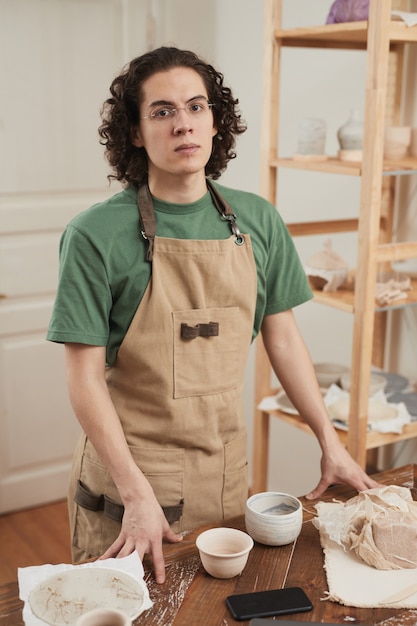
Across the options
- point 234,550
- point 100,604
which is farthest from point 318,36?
point 100,604

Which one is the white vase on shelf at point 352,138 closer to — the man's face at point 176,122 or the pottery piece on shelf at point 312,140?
the pottery piece on shelf at point 312,140

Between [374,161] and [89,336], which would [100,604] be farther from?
[374,161]

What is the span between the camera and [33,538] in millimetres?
3180

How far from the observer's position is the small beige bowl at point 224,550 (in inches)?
49.7

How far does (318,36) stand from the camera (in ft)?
7.38

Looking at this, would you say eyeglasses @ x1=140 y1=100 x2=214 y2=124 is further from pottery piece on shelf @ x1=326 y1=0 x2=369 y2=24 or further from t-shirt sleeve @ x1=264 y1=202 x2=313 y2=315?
→ pottery piece on shelf @ x1=326 y1=0 x2=369 y2=24

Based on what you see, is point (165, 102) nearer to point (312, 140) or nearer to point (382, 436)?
point (312, 140)

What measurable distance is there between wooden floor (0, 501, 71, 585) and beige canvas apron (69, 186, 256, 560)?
133cm

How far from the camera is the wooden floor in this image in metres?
2.98

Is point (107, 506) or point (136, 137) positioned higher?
point (136, 137)

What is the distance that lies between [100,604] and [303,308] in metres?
2.05

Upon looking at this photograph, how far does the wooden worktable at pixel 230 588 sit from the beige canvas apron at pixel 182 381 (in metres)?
0.26

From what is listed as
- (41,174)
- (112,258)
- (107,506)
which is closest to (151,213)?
(112,258)

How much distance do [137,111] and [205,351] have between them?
1.80 ft
